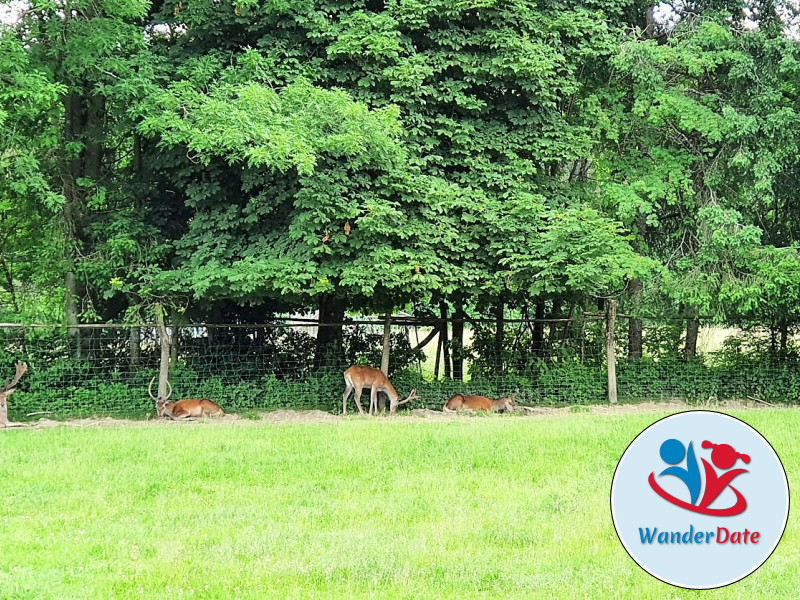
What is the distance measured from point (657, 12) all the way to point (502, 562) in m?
15.6

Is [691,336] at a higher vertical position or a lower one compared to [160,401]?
higher

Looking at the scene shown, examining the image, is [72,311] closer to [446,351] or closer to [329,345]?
[329,345]

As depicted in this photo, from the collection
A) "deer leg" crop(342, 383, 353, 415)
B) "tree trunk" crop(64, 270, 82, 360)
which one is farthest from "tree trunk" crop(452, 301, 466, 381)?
"tree trunk" crop(64, 270, 82, 360)

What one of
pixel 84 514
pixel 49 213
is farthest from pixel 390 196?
pixel 84 514

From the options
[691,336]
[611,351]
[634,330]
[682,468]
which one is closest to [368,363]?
[611,351]

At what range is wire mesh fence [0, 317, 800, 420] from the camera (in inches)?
575

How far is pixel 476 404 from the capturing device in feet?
48.9

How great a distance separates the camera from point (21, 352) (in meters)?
14.5

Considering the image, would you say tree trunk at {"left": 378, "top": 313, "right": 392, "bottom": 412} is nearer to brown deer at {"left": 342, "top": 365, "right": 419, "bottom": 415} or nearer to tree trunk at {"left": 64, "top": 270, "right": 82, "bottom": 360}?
brown deer at {"left": 342, "top": 365, "right": 419, "bottom": 415}

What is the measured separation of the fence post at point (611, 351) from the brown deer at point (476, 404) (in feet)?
6.73

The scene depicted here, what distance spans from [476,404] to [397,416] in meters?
1.38

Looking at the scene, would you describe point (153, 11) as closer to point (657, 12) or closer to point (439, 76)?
point (439, 76)

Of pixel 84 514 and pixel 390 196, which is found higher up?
pixel 390 196

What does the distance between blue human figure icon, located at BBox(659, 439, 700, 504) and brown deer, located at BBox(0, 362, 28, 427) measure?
10.9 m
